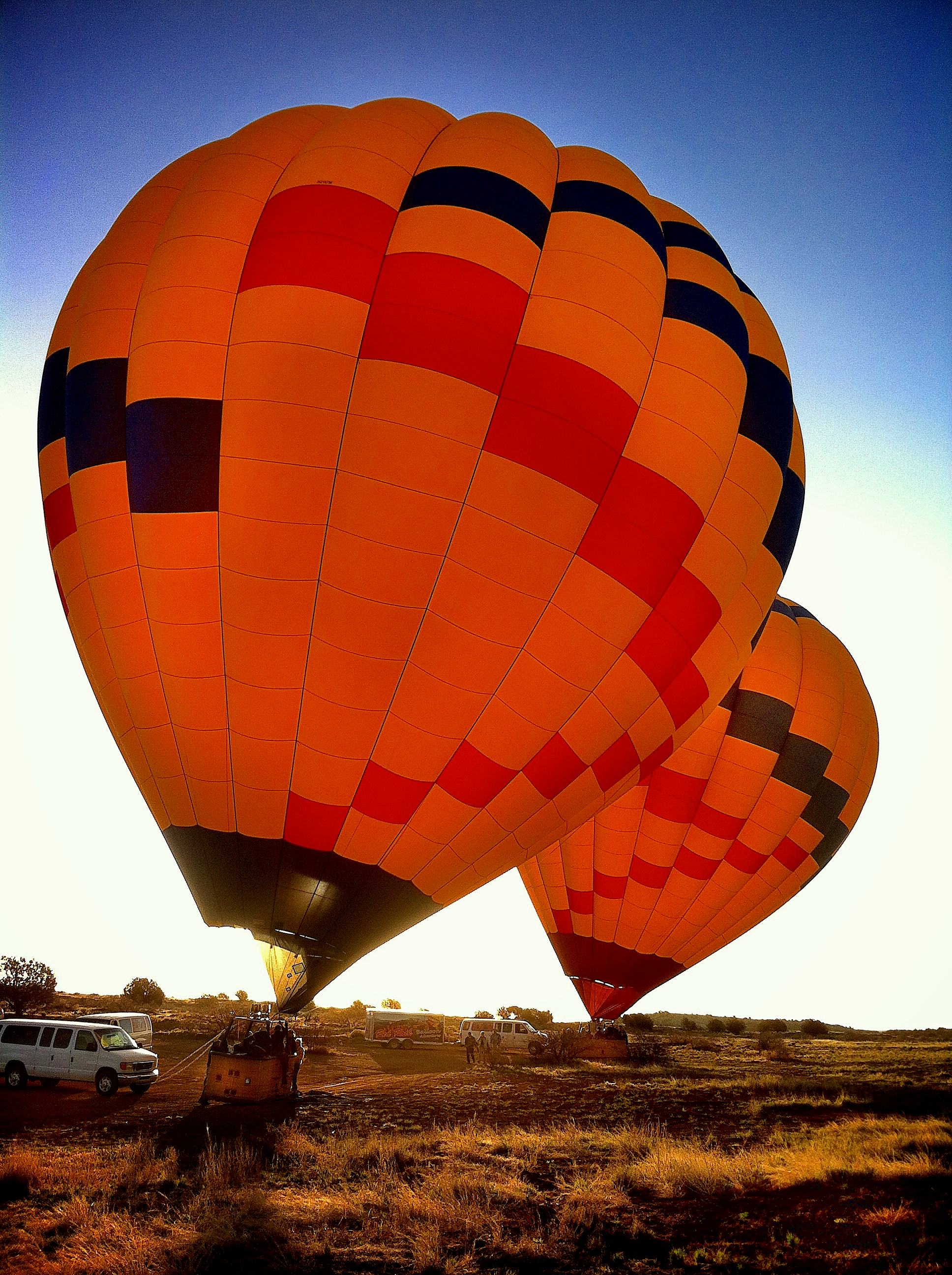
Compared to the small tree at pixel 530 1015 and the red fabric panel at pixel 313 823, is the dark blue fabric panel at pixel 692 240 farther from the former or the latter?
the small tree at pixel 530 1015

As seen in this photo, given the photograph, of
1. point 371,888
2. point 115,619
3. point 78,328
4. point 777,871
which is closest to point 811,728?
point 777,871

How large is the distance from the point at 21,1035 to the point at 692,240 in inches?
598

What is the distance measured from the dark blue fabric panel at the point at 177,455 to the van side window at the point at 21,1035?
1044 cm

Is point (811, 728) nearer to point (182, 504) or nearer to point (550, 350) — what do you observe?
point (550, 350)

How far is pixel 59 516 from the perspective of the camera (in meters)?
8.22

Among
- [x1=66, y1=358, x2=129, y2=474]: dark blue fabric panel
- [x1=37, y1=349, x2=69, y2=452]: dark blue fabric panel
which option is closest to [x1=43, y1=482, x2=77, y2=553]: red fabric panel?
[x1=66, y1=358, x2=129, y2=474]: dark blue fabric panel

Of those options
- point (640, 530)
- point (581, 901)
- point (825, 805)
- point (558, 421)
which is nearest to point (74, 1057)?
point (581, 901)

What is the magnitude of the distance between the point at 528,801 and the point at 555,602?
2020mm

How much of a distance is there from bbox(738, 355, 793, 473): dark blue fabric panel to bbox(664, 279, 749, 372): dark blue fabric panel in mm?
429

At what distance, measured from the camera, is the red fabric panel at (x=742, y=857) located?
46.1 feet

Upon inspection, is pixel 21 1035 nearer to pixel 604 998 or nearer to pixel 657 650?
pixel 604 998

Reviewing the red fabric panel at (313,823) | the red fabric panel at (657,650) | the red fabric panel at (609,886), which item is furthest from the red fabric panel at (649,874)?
the red fabric panel at (313,823)

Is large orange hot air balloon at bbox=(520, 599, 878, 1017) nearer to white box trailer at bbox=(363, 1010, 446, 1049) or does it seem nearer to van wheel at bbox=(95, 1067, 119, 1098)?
van wheel at bbox=(95, 1067, 119, 1098)

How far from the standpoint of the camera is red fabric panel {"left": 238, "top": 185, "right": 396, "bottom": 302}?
709 cm
